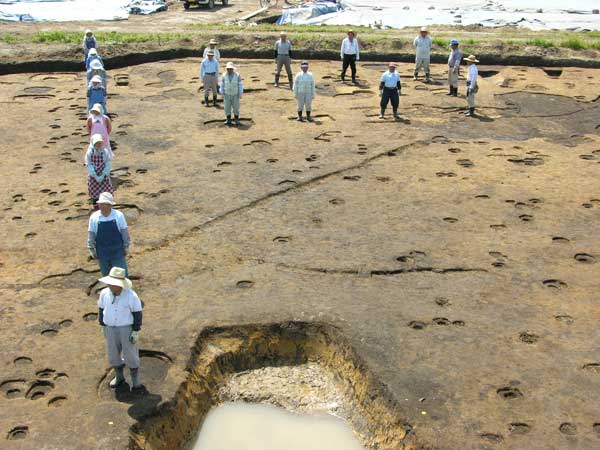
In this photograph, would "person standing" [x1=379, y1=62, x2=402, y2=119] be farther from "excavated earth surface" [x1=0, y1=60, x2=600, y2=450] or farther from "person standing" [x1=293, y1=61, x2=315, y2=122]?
"person standing" [x1=293, y1=61, x2=315, y2=122]

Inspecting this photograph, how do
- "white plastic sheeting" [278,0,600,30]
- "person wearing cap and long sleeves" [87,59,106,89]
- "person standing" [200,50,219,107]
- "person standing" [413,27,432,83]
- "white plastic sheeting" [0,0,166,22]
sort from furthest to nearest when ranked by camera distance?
"white plastic sheeting" [0,0,166,22] → "white plastic sheeting" [278,0,600,30] → "person standing" [413,27,432,83] → "person standing" [200,50,219,107] → "person wearing cap and long sleeves" [87,59,106,89]

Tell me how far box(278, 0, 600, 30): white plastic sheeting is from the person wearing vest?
1481 cm

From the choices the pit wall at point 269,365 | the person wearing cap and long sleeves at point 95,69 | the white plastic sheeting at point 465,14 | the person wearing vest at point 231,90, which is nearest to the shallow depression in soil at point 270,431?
the pit wall at point 269,365

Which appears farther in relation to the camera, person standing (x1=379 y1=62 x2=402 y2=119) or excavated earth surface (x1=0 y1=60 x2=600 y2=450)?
person standing (x1=379 y1=62 x2=402 y2=119)

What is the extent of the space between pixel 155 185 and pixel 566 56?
14.0 m

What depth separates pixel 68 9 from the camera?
116ft

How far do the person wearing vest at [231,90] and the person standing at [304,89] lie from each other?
1230 mm

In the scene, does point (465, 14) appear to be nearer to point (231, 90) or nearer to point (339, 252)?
point (231, 90)

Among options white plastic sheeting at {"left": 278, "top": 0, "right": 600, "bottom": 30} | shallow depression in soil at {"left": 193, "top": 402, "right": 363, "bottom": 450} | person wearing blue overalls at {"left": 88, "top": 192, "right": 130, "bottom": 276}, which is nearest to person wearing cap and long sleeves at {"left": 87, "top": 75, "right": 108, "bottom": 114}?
person wearing blue overalls at {"left": 88, "top": 192, "right": 130, "bottom": 276}

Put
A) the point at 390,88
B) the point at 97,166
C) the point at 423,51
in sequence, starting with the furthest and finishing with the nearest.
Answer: the point at 423,51, the point at 390,88, the point at 97,166

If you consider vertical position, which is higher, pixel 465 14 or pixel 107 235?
pixel 465 14

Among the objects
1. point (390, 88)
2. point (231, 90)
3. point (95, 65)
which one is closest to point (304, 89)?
point (231, 90)

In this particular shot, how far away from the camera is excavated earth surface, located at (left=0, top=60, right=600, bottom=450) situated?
8.34m

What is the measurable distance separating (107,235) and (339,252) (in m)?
3.43
